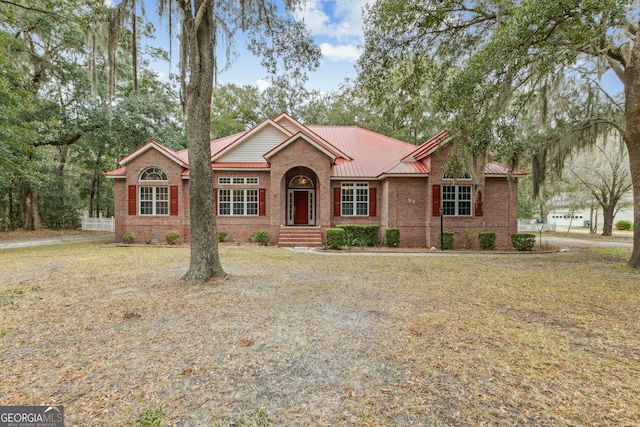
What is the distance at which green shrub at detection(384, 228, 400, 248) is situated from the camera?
13859 mm

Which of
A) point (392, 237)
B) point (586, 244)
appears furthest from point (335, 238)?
point (586, 244)

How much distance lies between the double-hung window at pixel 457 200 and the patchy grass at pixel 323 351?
737cm

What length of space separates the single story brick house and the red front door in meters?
2.08

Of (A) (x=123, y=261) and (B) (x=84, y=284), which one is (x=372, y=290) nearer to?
(B) (x=84, y=284)

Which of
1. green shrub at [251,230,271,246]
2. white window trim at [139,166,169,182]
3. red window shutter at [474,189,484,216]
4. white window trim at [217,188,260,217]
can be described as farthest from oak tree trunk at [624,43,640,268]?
white window trim at [139,166,169,182]

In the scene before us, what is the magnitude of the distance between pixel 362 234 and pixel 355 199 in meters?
2.28

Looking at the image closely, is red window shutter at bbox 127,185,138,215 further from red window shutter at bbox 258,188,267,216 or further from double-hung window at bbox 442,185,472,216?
double-hung window at bbox 442,185,472,216

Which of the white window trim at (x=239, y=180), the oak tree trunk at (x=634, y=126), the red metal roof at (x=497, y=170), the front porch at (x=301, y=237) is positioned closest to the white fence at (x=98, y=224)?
the white window trim at (x=239, y=180)

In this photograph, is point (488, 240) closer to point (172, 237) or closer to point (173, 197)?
point (172, 237)

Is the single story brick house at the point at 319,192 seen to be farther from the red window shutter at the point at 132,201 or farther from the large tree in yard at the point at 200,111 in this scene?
the large tree in yard at the point at 200,111

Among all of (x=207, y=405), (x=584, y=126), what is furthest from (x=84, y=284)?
(x=584, y=126)

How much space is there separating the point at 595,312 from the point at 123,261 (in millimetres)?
12278

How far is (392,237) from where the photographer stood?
1386 cm

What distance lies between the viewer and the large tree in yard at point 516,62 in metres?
6.42
